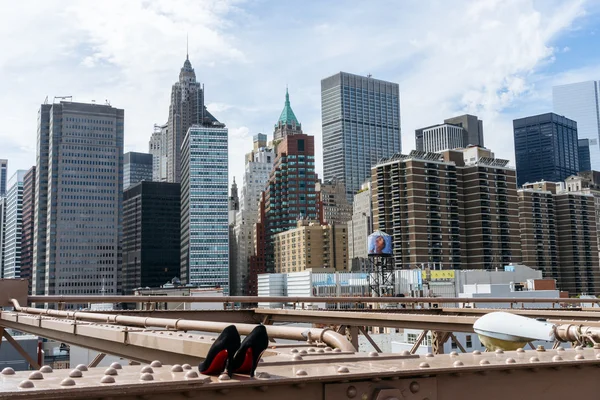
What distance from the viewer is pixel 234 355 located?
16.4 feet

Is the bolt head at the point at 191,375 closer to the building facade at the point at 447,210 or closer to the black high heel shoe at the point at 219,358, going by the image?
the black high heel shoe at the point at 219,358

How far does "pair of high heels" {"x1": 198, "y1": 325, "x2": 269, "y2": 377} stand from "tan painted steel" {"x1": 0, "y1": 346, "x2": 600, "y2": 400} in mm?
82

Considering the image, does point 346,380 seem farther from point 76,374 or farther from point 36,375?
point 36,375

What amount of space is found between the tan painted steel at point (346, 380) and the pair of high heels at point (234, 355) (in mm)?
82

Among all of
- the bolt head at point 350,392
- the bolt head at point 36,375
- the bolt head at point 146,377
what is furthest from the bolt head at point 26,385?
the bolt head at point 350,392

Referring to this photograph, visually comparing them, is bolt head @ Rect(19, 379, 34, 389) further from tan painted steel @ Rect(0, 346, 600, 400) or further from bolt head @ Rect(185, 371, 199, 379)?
bolt head @ Rect(185, 371, 199, 379)

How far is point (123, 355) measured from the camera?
1081cm

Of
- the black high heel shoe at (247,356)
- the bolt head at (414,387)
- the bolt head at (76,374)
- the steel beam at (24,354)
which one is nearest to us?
the bolt head at (76,374)

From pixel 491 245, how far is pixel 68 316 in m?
153

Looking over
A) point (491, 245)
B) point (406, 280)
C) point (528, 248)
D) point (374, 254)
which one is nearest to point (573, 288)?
point (528, 248)

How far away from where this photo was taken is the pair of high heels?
4914mm

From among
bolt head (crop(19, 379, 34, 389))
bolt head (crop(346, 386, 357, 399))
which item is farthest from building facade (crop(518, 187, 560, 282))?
bolt head (crop(19, 379, 34, 389))

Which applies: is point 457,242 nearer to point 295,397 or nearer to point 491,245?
point 491,245

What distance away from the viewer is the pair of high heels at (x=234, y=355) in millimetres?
4914
